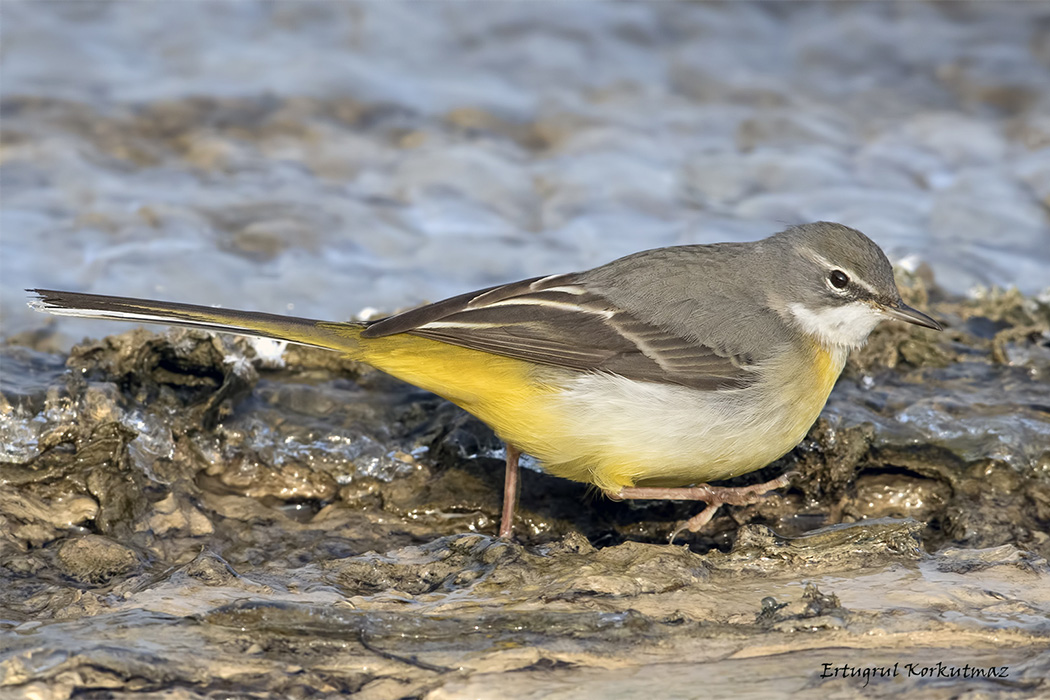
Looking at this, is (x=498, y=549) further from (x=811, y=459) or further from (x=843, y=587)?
(x=811, y=459)

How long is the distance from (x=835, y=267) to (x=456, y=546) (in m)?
2.41

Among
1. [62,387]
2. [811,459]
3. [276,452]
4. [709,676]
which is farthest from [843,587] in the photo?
[62,387]

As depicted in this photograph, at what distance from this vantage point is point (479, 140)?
1115 centimetres

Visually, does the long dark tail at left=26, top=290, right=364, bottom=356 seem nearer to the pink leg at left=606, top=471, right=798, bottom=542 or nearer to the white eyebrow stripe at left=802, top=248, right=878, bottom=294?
the pink leg at left=606, top=471, right=798, bottom=542

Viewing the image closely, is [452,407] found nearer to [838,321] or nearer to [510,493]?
[510,493]

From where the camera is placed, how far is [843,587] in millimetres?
4375

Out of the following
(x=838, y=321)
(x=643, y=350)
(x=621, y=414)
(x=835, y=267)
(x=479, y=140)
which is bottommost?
(x=621, y=414)

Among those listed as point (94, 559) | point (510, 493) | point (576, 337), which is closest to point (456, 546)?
point (510, 493)

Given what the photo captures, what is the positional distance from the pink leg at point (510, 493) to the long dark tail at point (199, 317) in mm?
937

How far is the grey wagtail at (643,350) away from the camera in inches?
197

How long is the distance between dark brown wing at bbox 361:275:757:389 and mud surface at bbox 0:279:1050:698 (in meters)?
0.80

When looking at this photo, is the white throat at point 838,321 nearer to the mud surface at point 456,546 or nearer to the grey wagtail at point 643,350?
the grey wagtail at point 643,350

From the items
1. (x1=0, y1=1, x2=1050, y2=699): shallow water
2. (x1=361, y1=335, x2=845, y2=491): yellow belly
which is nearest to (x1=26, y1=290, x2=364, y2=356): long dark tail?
(x1=361, y1=335, x2=845, y2=491): yellow belly

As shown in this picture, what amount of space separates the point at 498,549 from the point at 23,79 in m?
9.12
